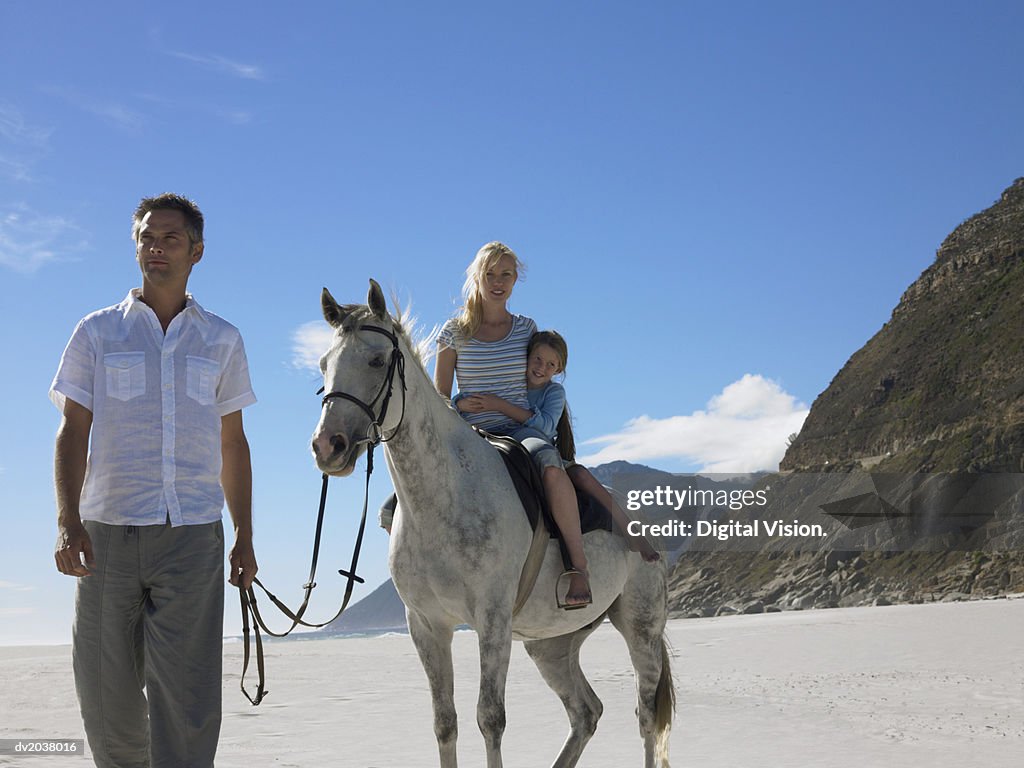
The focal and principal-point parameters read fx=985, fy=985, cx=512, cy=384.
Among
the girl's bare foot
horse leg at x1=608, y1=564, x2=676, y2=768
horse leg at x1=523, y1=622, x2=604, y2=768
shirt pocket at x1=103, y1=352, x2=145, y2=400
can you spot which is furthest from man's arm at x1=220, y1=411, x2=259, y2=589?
horse leg at x1=608, y1=564, x2=676, y2=768

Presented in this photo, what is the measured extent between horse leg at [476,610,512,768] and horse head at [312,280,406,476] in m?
1.14

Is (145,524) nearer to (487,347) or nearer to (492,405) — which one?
(492,405)

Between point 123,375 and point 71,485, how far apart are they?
18.8 inches

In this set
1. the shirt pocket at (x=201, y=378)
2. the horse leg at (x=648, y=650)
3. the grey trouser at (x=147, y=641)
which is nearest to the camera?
the grey trouser at (x=147, y=641)

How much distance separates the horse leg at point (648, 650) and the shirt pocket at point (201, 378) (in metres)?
3.30

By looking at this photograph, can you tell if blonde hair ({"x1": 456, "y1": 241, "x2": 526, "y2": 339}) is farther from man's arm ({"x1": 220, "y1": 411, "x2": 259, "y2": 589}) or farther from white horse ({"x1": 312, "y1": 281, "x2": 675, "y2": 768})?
man's arm ({"x1": 220, "y1": 411, "x2": 259, "y2": 589})

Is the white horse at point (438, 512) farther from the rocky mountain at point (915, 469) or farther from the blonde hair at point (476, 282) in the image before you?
the rocky mountain at point (915, 469)

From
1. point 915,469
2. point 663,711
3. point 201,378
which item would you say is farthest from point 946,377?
point 201,378

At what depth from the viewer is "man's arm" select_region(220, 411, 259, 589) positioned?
165 inches

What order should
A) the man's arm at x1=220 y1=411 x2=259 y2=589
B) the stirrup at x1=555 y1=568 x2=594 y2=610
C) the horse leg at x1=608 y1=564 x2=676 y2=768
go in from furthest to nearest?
the horse leg at x1=608 y1=564 x2=676 y2=768 < the stirrup at x1=555 y1=568 x2=594 y2=610 < the man's arm at x1=220 y1=411 x2=259 y2=589

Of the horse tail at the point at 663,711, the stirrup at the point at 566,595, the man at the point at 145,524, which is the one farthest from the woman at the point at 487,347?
the man at the point at 145,524

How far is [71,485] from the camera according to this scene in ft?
12.6

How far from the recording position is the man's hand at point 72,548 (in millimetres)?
3766

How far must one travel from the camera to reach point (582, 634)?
645cm
